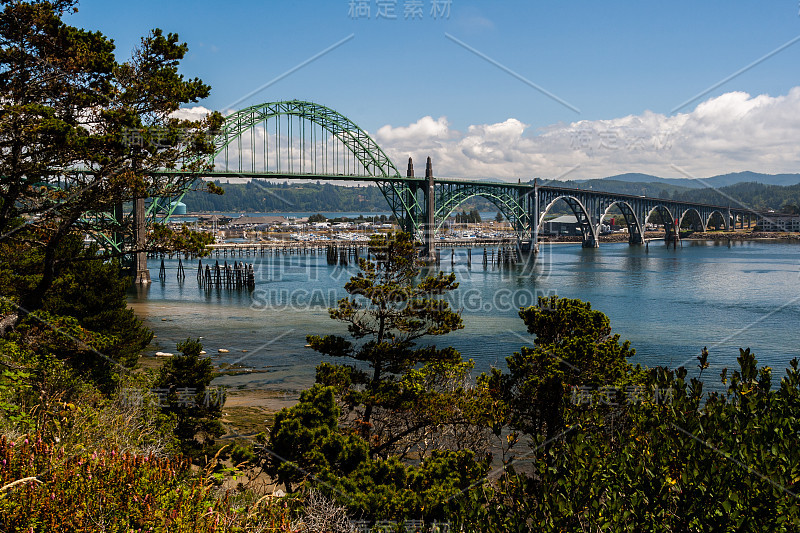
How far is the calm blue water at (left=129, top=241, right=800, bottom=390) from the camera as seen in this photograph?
3297 cm

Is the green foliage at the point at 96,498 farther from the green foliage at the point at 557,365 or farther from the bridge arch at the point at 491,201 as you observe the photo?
the bridge arch at the point at 491,201

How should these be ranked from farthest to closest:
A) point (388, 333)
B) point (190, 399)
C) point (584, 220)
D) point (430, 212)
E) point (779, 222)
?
point (779, 222) < point (584, 220) < point (430, 212) < point (190, 399) < point (388, 333)

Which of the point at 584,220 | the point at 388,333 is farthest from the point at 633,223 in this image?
the point at 388,333

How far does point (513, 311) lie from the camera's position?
4838 centimetres

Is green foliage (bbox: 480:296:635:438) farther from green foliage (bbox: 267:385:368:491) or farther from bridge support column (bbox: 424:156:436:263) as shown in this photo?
bridge support column (bbox: 424:156:436:263)

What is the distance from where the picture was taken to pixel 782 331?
38.7 meters

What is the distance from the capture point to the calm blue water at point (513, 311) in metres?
33.0

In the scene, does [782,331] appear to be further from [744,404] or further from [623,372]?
[744,404]

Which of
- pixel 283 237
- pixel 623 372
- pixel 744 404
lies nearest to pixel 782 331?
pixel 623 372

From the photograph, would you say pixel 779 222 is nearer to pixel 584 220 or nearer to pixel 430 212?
pixel 584 220

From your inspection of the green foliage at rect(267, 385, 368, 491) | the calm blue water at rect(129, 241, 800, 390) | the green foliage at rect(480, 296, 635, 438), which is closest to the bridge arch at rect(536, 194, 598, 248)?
the calm blue water at rect(129, 241, 800, 390)

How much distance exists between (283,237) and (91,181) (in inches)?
5623

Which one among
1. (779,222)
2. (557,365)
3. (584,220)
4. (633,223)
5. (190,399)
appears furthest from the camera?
(779,222)

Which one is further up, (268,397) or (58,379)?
(58,379)
